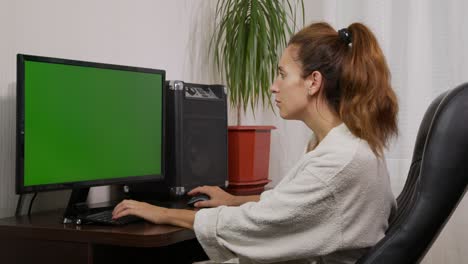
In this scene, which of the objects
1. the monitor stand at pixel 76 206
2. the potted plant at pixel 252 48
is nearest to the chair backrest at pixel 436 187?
the monitor stand at pixel 76 206

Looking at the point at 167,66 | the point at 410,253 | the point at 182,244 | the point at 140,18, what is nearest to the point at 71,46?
the point at 140,18

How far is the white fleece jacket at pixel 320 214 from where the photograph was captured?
134cm

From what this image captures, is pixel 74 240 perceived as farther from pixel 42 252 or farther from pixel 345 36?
pixel 345 36

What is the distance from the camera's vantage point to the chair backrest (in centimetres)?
118

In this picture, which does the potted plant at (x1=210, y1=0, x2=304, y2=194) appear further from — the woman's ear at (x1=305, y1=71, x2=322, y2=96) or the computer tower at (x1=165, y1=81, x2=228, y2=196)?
the woman's ear at (x1=305, y1=71, x2=322, y2=96)

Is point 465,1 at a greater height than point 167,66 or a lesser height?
greater

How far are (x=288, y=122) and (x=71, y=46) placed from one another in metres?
1.31

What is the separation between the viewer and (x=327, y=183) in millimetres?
1326

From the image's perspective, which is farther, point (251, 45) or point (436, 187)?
point (251, 45)

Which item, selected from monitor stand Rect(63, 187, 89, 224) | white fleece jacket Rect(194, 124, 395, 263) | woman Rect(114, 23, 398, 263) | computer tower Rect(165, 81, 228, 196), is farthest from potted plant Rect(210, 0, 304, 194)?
white fleece jacket Rect(194, 124, 395, 263)

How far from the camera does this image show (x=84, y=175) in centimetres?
176

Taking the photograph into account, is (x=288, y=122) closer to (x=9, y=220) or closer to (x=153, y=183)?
(x=153, y=183)

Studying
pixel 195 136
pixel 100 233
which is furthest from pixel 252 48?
pixel 100 233

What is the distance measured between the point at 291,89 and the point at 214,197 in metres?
0.53
